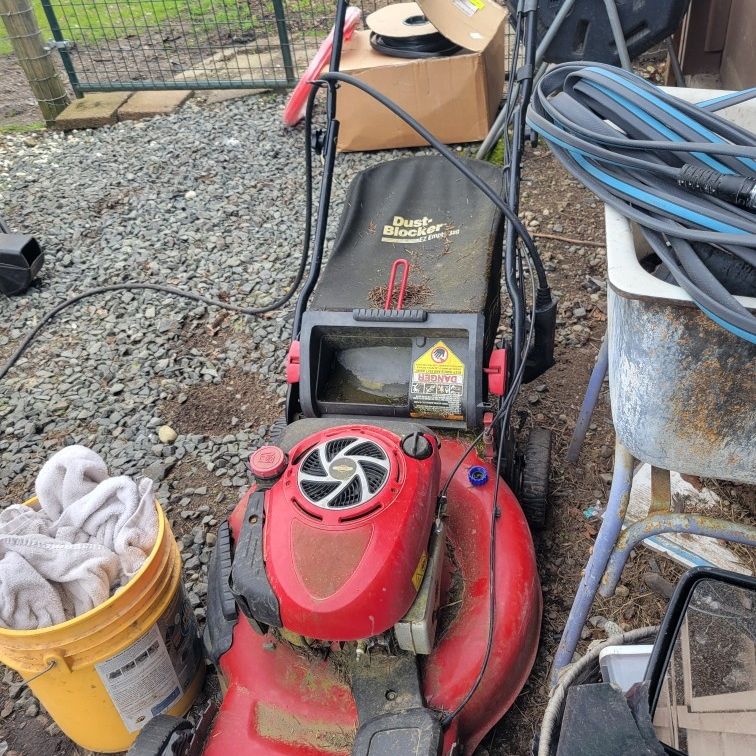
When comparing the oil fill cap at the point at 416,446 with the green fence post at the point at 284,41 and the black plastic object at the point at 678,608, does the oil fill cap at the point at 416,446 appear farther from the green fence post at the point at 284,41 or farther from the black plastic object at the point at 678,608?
the green fence post at the point at 284,41

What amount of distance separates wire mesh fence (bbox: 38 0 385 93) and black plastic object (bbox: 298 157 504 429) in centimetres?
282

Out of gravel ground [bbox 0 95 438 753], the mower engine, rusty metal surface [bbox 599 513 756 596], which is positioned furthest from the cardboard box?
rusty metal surface [bbox 599 513 756 596]

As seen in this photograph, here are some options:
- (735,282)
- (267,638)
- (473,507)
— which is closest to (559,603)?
(473,507)

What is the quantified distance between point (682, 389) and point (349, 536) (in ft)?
1.79

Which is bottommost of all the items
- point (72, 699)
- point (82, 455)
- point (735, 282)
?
point (72, 699)

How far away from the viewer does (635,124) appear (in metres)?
0.97

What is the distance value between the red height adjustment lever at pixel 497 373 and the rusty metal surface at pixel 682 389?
485 millimetres

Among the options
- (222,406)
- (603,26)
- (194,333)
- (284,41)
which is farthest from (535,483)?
(284,41)

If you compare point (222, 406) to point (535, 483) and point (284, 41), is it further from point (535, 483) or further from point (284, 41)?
point (284, 41)

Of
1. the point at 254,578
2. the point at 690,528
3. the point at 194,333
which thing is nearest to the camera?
the point at 690,528

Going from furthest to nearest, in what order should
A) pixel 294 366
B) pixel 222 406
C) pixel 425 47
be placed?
pixel 425 47, pixel 222 406, pixel 294 366

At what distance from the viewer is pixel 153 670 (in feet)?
4.41

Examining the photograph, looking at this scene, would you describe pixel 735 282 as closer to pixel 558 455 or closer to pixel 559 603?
pixel 559 603

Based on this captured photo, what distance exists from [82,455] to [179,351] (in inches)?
44.3
